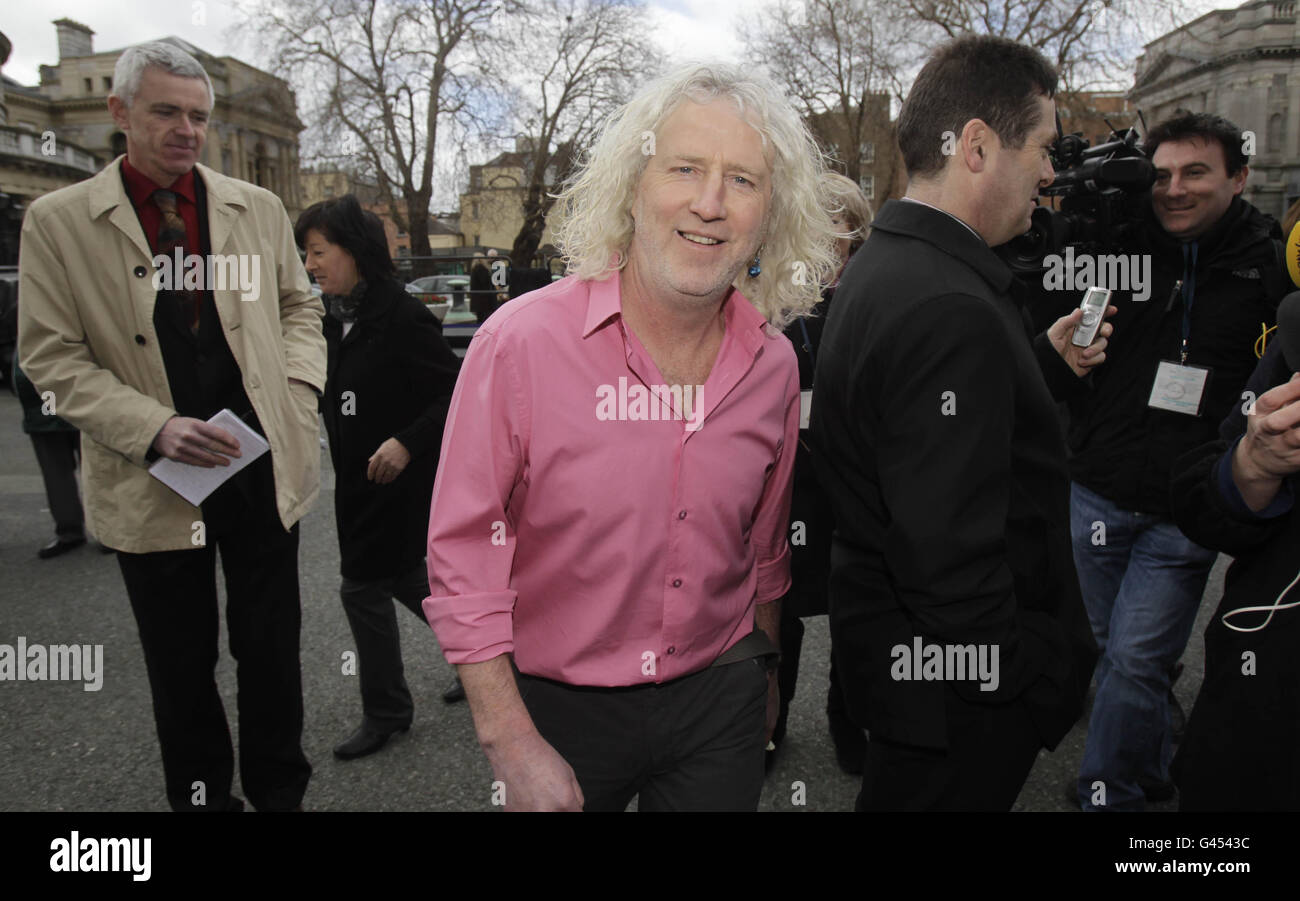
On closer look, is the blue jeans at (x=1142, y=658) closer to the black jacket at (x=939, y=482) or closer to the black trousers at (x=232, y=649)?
the black jacket at (x=939, y=482)

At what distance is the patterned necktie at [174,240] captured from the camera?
8.08 ft

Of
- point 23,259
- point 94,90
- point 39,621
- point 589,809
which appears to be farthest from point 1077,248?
point 94,90

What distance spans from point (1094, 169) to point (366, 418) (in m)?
2.80

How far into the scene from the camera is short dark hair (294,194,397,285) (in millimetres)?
3336

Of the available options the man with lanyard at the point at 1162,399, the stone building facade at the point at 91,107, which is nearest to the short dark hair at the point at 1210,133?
the man with lanyard at the point at 1162,399

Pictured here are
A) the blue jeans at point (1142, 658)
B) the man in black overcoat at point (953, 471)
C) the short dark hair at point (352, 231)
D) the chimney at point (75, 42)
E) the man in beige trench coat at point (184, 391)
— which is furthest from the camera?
the chimney at point (75, 42)

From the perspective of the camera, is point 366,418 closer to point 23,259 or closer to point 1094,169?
point 23,259

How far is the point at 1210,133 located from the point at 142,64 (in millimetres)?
3425

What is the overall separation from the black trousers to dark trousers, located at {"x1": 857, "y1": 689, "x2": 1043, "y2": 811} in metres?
1.87

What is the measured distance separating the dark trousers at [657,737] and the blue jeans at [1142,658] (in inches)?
66.6

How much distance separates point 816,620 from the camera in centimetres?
471

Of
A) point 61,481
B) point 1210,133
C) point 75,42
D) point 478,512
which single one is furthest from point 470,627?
point 75,42

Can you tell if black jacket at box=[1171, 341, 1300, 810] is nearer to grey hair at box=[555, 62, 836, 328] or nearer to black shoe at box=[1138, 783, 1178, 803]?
grey hair at box=[555, 62, 836, 328]

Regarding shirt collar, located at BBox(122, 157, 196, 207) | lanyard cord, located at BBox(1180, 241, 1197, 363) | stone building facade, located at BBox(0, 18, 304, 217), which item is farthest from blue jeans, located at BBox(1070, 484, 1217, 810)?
stone building facade, located at BBox(0, 18, 304, 217)
